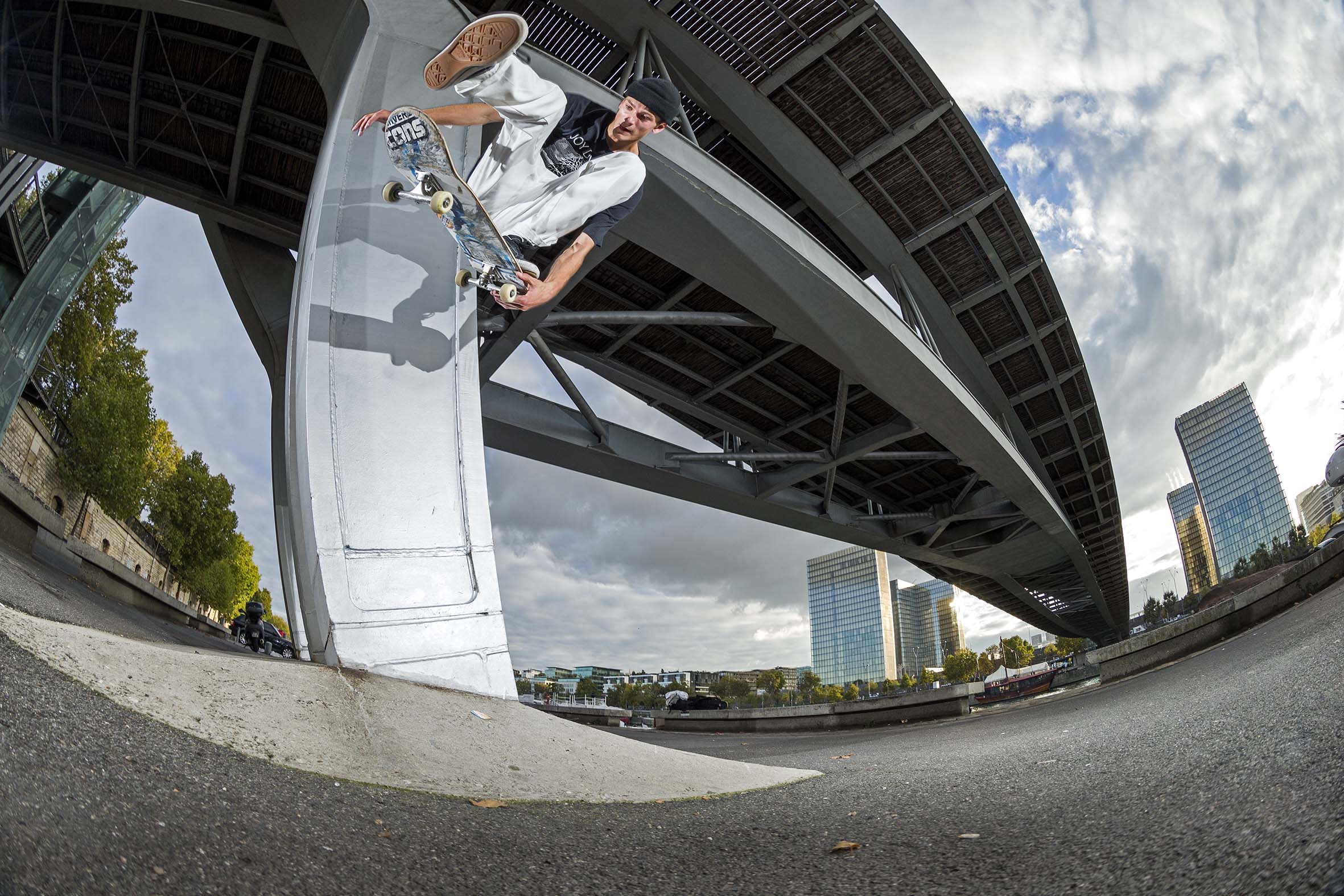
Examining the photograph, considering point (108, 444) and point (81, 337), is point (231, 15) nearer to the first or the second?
point (108, 444)

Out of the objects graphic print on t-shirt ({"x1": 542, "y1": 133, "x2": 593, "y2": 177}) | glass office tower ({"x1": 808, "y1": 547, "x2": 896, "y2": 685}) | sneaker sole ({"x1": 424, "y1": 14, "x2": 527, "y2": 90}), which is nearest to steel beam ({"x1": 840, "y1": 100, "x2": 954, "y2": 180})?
graphic print on t-shirt ({"x1": 542, "y1": 133, "x2": 593, "y2": 177})

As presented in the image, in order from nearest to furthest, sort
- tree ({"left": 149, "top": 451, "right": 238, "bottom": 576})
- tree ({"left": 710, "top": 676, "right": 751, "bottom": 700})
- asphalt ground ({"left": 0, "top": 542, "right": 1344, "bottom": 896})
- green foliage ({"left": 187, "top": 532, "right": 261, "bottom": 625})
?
asphalt ground ({"left": 0, "top": 542, "right": 1344, "bottom": 896}), tree ({"left": 149, "top": 451, "right": 238, "bottom": 576}), green foliage ({"left": 187, "top": 532, "right": 261, "bottom": 625}), tree ({"left": 710, "top": 676, "right": 751, "bottom": 700})

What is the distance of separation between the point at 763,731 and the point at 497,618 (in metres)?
15.9

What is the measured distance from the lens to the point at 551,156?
211 inches


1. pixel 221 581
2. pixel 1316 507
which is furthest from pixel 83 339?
pixel 1316 507

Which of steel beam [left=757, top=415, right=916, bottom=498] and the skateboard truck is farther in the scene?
steel beam [left=757, top=415, right=916, bottom=498]

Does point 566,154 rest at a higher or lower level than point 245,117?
lower

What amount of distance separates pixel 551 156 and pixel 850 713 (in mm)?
16687

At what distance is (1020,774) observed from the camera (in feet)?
11.4

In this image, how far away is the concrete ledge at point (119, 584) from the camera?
49.9 ft

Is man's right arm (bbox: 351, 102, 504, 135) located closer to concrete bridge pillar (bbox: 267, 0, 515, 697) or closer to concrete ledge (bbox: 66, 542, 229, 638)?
concrete bridge pillar (bbox: 267, 0, 515, 697)

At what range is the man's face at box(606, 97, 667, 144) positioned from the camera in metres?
5.37

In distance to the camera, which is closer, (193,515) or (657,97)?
(657,97)

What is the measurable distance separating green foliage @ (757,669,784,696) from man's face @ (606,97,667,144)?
9116cm
